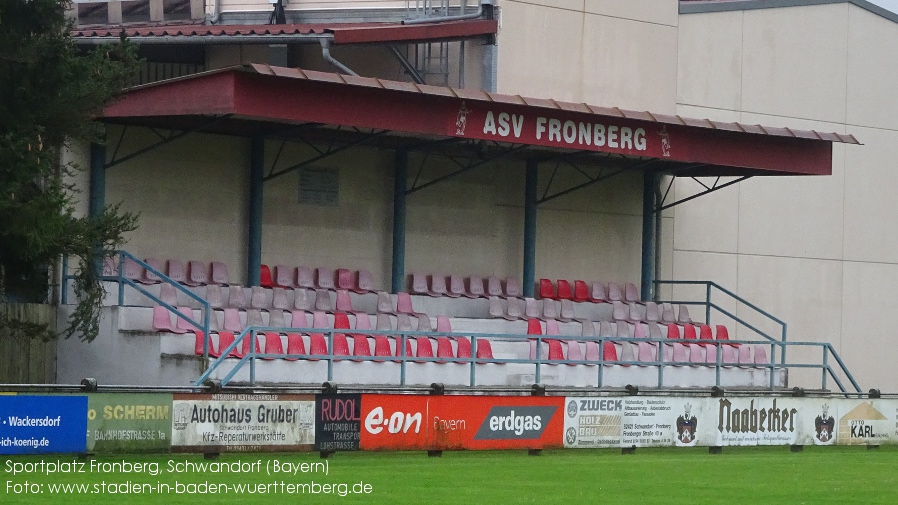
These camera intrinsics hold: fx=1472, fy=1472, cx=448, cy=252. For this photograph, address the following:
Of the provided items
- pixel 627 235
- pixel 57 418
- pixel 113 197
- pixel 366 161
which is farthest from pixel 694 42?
pixel 57 418

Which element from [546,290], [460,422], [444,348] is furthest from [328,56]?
[460,422]

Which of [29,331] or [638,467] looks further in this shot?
[29,331]

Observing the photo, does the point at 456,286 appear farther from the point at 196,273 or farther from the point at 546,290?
the point at 196,273

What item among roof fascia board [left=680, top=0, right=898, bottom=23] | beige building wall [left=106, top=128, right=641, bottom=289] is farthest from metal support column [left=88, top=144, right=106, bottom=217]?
roof fascia board [left=680, top=0, right=898, bottom=23]

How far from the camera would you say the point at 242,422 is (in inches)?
742

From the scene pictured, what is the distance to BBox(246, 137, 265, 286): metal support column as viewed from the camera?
27.4m

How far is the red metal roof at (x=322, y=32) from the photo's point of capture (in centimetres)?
2642

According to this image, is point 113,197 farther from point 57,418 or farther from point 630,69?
point 630,69

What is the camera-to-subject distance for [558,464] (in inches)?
777

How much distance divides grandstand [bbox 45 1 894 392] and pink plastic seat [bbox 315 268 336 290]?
78 millimetres

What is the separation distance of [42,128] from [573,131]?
1070cm

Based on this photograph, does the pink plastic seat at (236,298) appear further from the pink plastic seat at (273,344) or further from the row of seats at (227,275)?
the pink plastic seat at (273,344)

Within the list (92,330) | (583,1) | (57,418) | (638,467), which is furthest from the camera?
(583,1)

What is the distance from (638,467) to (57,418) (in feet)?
24.5
